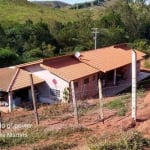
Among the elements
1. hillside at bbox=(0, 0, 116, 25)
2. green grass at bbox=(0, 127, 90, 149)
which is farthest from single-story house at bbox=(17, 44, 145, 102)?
hillside at bbox=(0, 0, 116, 25)

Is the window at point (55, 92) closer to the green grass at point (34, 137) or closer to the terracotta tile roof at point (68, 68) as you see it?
the terracotta tile roof at point (68, 68)

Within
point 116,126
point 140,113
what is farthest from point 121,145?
point 140,113

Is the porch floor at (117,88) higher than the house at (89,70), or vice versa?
the house at (89,70)

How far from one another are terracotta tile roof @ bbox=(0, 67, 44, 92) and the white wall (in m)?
0.44

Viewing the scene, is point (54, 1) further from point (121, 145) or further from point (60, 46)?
point (121, 145)

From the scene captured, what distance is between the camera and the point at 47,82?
2870cm

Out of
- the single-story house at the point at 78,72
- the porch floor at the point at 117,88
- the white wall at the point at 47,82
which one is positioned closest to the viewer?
the white wall at the point at 47,82

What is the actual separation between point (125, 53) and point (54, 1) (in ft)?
362

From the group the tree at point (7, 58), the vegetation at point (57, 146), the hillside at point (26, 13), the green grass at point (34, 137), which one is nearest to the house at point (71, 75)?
the tree at point (7, 58)

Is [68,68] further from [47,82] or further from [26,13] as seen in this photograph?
[26,13]

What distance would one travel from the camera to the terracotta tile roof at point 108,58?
3162cm

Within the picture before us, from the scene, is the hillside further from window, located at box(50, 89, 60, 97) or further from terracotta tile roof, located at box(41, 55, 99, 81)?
window, located at box(50, 89, 60, 97)

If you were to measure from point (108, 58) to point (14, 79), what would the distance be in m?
9.56

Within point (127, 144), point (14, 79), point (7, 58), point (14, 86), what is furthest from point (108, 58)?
point (127, 144)
